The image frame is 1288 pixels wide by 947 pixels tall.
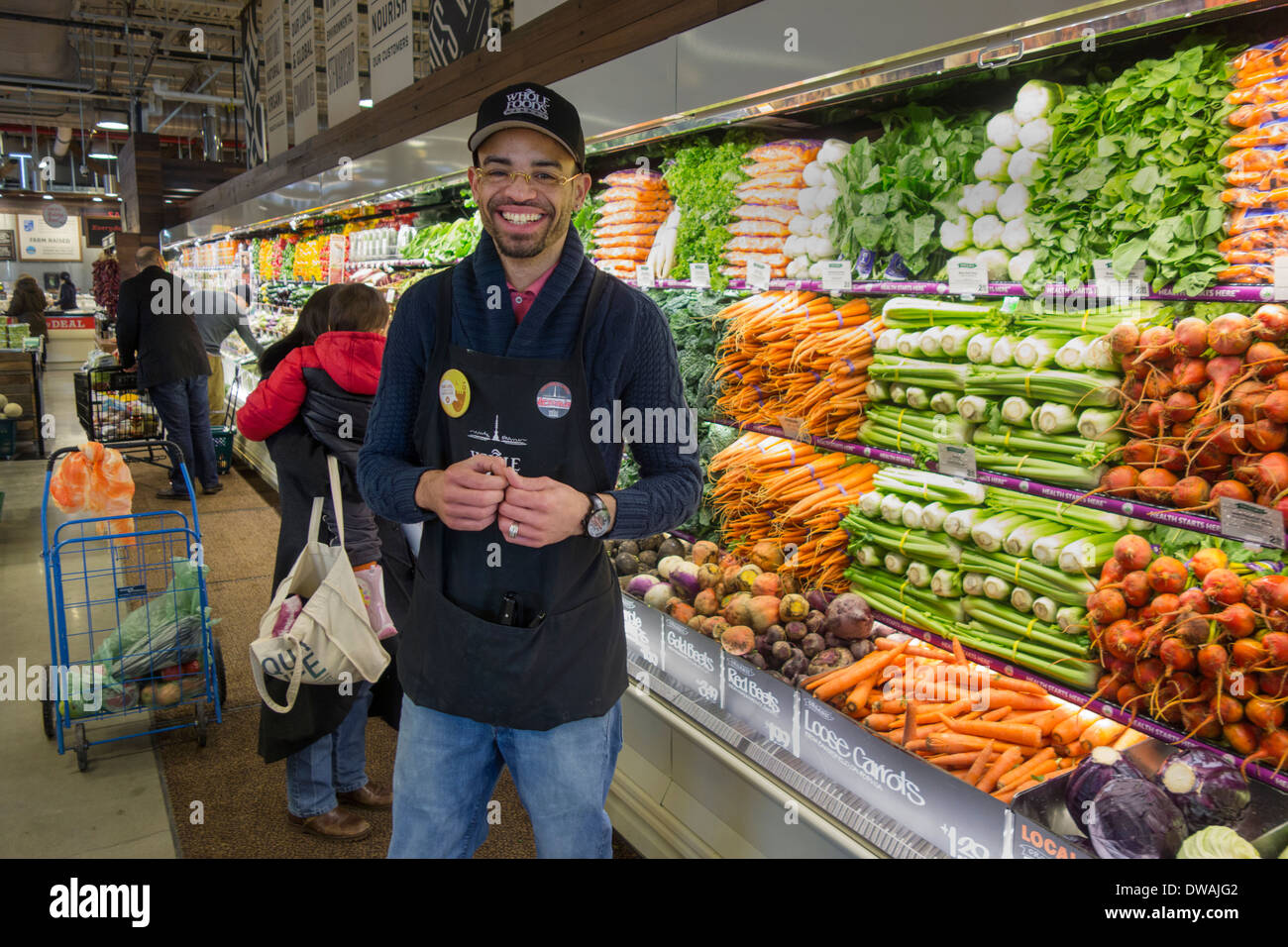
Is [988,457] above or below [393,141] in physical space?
below

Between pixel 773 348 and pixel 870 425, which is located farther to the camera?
pixel 773 348

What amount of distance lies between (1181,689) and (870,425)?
1.22 meters

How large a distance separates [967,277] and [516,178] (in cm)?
140

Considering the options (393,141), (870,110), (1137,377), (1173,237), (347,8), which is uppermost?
(347,8)

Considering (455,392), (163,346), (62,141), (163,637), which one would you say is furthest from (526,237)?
(62,141)

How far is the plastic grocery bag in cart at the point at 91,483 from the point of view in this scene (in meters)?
4.55

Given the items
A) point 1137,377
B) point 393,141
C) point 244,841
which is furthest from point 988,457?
point 393,141

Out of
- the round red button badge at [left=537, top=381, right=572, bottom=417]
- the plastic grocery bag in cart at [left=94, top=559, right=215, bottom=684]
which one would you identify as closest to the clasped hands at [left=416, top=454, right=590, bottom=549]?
the round red button badge at [left=537, top=381, right=572, bottom=417]

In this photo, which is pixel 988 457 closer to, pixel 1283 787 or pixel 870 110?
pixel 1283 787

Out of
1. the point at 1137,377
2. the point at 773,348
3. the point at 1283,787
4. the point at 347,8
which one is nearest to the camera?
the point at 1283,787

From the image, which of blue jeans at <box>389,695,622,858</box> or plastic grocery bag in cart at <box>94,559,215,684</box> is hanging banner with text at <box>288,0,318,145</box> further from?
blue jeans at <box>389,695,622,858</box>

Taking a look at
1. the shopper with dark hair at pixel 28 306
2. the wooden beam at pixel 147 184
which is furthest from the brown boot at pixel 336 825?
the shopper with dark hair at pixel 28 306

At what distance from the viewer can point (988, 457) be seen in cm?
258

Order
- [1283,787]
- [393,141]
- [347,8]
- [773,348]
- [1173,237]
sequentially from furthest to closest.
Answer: [347,8]
[393,141]
[773,348]
[1173,237]
[1283,787]
